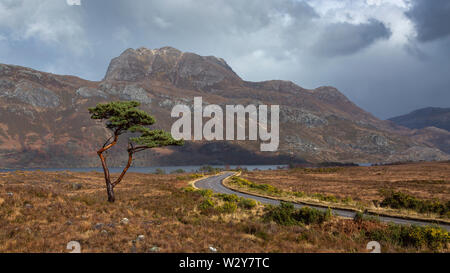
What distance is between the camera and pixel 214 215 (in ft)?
56.7

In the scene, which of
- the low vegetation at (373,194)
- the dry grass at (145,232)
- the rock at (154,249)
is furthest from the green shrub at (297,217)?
the rock at (154,249)

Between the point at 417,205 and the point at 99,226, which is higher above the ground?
the point at 99,226

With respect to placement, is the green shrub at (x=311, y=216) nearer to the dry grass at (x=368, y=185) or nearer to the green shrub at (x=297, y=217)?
the green shrub at (x=297, y=217)

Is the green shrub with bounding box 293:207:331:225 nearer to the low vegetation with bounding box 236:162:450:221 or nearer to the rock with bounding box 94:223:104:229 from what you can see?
the low vegetation with bounding box 236:162:450:221

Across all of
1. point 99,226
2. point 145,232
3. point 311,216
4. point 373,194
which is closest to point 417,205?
point 311,216

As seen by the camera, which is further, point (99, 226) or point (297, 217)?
point (297, 217)

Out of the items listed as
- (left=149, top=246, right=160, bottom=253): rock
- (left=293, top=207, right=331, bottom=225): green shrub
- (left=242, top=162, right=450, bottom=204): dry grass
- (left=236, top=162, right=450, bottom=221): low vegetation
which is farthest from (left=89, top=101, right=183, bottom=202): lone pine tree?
(left=242, top=162, right=450, bottom=204): dry grass

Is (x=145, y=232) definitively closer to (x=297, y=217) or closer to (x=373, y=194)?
(x=297, y=217)

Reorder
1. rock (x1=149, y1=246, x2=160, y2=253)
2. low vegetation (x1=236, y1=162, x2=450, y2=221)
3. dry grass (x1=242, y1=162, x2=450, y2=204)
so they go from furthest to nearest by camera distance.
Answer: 1. dry grass (x1=242, y1=162, x2=450, y2=204)
2. low vegetation (x1=236, y1=162, x2=450, y2=221)
3. rock (x1=149, y1=246, x2=160, y2=253)

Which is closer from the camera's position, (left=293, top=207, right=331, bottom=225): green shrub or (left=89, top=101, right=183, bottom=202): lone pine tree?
(left=293, top=207, right=331, bottom=225): green shrub

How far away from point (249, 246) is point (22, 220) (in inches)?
461

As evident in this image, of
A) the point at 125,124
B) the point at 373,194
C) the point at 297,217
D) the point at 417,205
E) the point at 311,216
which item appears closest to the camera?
the point at 311,216

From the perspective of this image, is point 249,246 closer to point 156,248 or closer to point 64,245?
point 156,248

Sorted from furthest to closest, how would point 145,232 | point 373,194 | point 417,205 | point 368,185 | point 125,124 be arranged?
point 368,185 < point 373,194 < point 417,205 < point 125,124 < point 145,232
